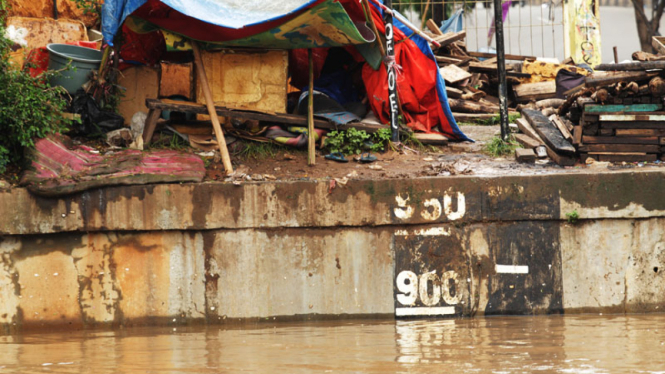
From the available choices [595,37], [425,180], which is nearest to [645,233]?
[425,180]

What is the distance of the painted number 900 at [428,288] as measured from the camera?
23.1ft

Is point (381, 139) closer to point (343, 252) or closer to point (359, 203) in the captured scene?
point (359, 203)

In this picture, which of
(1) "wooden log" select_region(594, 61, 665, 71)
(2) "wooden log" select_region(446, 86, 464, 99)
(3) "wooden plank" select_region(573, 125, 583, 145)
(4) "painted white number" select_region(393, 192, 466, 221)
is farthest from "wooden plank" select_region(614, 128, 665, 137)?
(2) "wooden log" select_region(446, 86, 464, 99)

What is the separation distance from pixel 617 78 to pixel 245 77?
403 cm

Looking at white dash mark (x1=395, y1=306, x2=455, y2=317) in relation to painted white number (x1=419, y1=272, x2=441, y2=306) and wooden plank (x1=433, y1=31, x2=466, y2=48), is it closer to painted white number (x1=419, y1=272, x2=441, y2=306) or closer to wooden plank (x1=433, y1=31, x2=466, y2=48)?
painted white number (x1=419, y1=272, x2=441, y2=306)

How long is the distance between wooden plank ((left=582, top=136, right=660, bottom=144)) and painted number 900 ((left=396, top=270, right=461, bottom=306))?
2.20m

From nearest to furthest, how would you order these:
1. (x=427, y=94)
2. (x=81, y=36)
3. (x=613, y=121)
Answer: (x=613, y=121), (x=427, y=94), (x=81, y=36)

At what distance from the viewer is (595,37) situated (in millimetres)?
14156

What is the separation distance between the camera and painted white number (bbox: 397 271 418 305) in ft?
23.1

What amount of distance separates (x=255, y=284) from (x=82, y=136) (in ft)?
9.42

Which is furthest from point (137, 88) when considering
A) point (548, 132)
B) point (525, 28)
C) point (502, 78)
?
point (525, 28)

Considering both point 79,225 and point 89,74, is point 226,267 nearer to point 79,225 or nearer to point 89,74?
point 79,225

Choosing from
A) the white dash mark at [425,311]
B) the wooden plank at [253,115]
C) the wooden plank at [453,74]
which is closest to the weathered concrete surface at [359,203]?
the white dash mark at [425,311]

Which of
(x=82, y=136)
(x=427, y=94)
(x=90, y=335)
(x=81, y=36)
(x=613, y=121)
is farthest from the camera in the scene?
(x=81, y=36)
